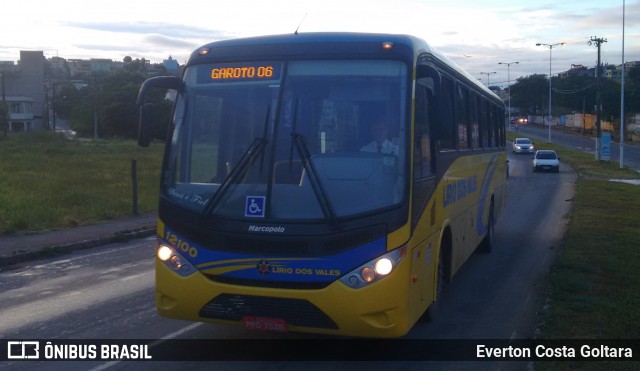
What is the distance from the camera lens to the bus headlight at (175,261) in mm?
7098

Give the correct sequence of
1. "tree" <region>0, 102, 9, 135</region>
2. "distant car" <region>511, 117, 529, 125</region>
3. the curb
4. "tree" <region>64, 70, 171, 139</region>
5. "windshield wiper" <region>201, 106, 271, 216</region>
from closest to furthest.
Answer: "windshield wiper" <region>201, 106, 271, 216</region> < the curb < "tree" <region>0, 102, 9, 135</region> < "tree" <region>64, 70, 171, 139</region> < "distant car" <region>511, 117, 529, 125</region>

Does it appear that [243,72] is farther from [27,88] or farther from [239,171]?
[27,88]

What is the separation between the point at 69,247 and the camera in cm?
1539

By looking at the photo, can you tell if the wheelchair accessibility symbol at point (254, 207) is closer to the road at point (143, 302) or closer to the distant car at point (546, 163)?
the road at point (143, 302)

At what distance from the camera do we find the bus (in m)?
6.72

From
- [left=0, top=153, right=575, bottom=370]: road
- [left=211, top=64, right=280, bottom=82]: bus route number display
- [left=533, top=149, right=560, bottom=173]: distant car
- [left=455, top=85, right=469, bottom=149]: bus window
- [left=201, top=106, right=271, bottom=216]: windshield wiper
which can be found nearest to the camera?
[left=201, top=106, right=271, bottom=216]: windshield wiper

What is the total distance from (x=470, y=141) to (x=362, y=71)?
4.89 m

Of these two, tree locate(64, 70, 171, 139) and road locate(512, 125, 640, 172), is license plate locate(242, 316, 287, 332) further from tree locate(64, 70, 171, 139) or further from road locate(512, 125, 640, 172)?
tree locate(64, 70, 171, 139)

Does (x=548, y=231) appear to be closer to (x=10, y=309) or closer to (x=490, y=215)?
(x=490, y=215)

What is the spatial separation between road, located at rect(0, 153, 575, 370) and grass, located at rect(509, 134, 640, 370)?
0.34 metres

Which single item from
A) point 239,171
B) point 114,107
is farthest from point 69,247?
point 114,107

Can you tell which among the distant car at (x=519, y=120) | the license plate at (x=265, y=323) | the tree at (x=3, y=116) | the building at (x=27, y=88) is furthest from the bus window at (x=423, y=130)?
the distant car at (x=519, y=120)

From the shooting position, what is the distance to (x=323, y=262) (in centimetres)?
668

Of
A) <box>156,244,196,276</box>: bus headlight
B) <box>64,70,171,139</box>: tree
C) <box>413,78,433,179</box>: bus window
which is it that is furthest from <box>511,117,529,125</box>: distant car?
<box>156,244,196,276</box>: bus headlight
